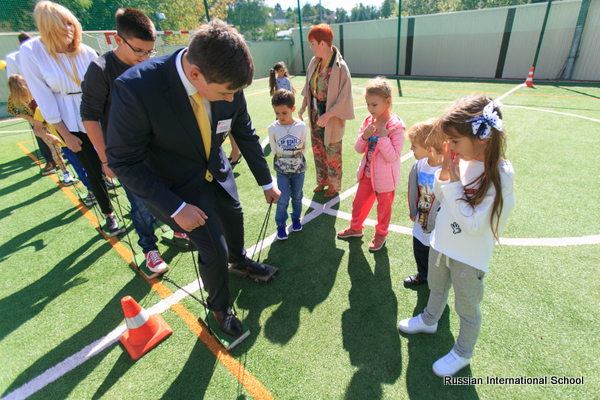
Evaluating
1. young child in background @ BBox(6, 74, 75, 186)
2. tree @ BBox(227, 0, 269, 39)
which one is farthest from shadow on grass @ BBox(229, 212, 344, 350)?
tree @ BBox(227, 0, 269, 39)

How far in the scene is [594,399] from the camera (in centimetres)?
192

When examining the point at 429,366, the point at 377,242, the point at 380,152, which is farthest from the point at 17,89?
the point at 429,366

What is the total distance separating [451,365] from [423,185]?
1357 millimetres

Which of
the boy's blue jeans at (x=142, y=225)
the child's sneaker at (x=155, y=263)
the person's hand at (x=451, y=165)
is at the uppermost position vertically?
the person's hand at (x=451, y=165)

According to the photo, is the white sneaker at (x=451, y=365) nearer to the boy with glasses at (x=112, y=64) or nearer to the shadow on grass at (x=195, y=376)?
the shadow on grass at (x=195, y=376)

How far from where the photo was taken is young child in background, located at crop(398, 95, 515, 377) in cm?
165

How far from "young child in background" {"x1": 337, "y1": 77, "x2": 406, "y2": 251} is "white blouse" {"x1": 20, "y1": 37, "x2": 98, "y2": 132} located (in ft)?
9.12

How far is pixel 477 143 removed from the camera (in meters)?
1.70

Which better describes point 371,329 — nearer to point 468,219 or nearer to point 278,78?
point 468,219

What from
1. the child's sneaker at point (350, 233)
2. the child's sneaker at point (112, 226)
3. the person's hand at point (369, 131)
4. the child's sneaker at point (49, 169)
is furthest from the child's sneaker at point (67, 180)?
the person's hand at point (369, 131)

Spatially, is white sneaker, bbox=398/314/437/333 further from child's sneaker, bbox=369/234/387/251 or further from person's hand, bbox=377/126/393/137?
person's hand, bbox=377/126/393/137

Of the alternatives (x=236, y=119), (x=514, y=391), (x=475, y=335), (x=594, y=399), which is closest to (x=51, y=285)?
(x=236, y=119)

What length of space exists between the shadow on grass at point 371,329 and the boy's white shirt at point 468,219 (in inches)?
35.3

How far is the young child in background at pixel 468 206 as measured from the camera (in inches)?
64.9
